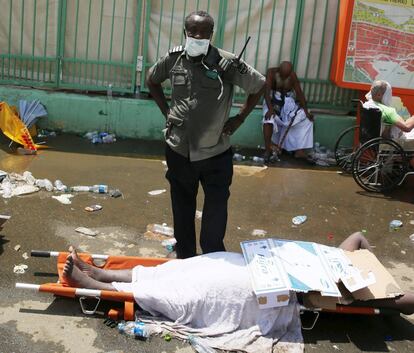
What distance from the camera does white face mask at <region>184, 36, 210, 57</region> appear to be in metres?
3.51

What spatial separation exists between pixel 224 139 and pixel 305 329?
4.30 feet

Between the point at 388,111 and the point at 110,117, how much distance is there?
11.7ft

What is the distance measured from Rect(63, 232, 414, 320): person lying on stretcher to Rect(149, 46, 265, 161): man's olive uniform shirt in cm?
70

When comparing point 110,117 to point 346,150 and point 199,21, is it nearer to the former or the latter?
point 346,150

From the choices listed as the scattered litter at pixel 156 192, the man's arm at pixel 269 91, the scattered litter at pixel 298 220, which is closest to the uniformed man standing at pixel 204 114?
the scattered litter at pixel 298 220

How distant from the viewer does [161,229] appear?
15.8 feet

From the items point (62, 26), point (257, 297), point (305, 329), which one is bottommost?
point (305, 329)

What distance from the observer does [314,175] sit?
6879 millimetres

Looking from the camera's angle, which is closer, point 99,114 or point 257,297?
point 257,297

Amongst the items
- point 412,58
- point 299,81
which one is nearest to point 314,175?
point 299,81

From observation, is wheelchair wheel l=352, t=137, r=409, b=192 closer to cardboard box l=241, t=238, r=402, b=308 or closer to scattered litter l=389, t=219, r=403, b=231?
scattered litter l=389, t=219, r=403, b=231

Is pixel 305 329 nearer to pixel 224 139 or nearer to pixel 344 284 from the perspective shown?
pixel 344 284

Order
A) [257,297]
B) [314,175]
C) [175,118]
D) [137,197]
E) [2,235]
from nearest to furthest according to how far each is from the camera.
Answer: [257,297] < [175,118] < [2,235] < [137,197] < [314,175]

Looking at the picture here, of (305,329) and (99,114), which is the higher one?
(99,114)
